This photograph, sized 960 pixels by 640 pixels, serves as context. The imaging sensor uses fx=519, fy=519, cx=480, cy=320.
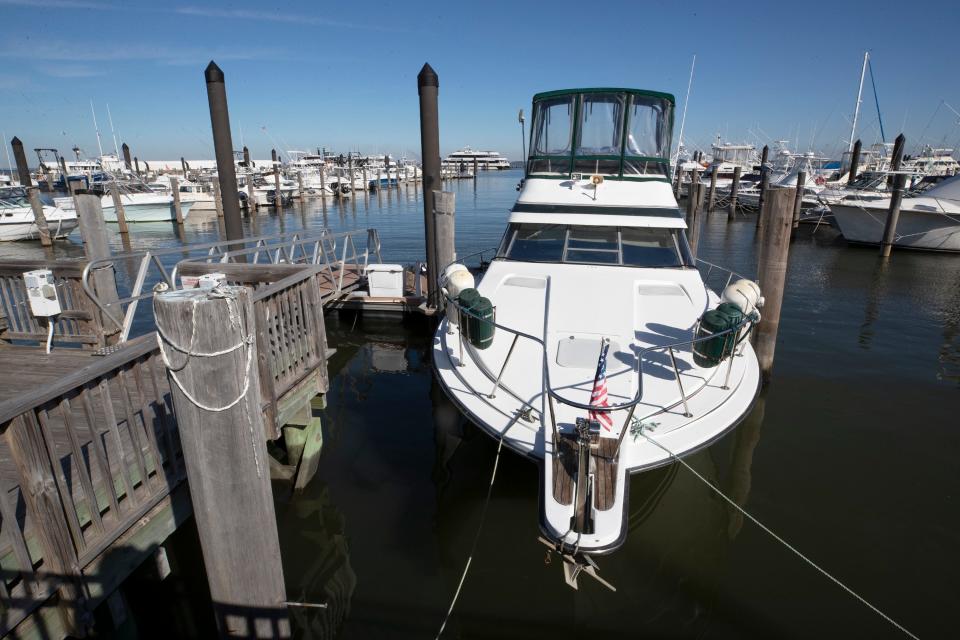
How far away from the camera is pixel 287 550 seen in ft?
18.1

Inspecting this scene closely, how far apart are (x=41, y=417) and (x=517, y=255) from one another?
20.3ft

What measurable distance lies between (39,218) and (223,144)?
914 inches

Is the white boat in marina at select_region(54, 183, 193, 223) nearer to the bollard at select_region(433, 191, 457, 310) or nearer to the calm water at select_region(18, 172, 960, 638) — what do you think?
the bollard at select_region(433, 191, 457, 310)

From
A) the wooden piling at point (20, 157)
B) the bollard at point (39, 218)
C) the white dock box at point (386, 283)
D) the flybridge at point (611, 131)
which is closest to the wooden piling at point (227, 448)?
the flybridge at point (611, 131)

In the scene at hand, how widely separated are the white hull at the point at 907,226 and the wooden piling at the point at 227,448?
27.2 m

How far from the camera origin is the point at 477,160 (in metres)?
123

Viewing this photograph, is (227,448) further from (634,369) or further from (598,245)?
(598,245)

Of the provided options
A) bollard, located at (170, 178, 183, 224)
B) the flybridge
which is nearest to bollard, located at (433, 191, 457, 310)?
the flybridge

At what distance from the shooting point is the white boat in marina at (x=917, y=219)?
69.5 feet

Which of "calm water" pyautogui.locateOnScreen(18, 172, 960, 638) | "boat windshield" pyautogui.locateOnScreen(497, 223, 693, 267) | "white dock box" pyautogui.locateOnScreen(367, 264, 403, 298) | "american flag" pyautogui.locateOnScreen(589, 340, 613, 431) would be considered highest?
"boat windshield" pyautogui.locateOnScreen(497, 223, 693, 267)

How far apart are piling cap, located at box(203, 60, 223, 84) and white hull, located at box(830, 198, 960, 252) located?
83.5ft

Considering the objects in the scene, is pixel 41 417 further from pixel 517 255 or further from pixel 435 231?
pixel 435 231

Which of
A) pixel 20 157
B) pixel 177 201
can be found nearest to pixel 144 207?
pixel 177 201

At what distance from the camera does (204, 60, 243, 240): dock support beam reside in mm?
10086
